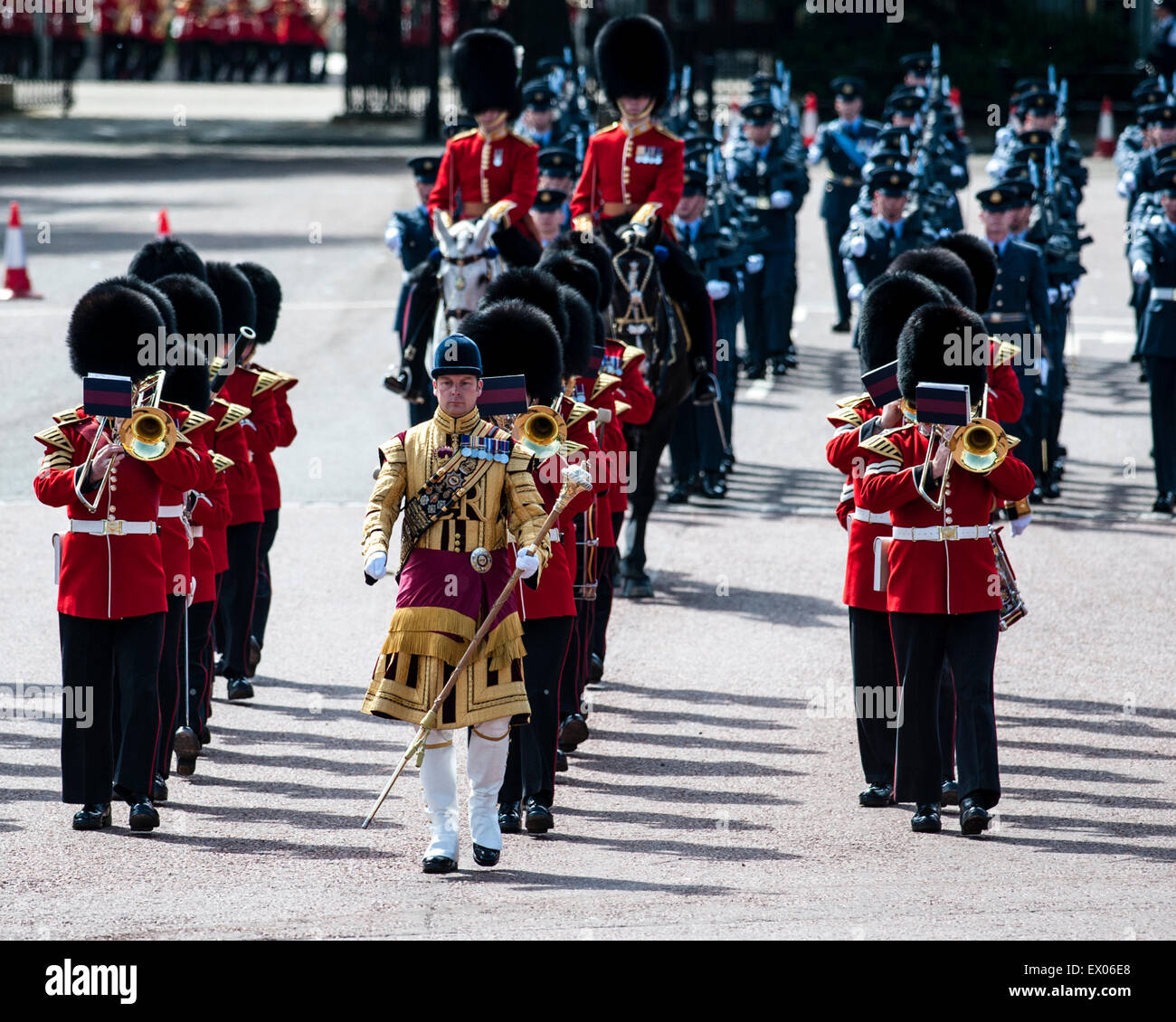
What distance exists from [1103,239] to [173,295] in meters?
18.2

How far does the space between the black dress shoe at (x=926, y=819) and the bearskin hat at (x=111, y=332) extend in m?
2.96

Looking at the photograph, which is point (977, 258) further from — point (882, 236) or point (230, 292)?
point (882, 236)

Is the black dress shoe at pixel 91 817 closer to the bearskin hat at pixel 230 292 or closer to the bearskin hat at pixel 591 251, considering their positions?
the bearskin hat at pixel 230 292

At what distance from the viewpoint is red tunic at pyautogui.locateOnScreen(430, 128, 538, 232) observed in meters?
12.9

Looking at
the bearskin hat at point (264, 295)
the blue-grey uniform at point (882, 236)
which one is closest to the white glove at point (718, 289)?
the blue-grey uniform at point (882, 236)

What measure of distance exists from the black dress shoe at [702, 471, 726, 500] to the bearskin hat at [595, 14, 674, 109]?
2247mm

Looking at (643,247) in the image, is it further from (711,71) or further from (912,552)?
(711,71)

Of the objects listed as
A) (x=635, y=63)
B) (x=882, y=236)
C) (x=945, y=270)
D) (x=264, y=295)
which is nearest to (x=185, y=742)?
(x=264, y=295)

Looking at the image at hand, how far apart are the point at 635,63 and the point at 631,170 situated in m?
1.14

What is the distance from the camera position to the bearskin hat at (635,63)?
13.4m

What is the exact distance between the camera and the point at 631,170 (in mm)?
12562

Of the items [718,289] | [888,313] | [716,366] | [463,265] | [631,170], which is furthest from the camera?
[718,289]
